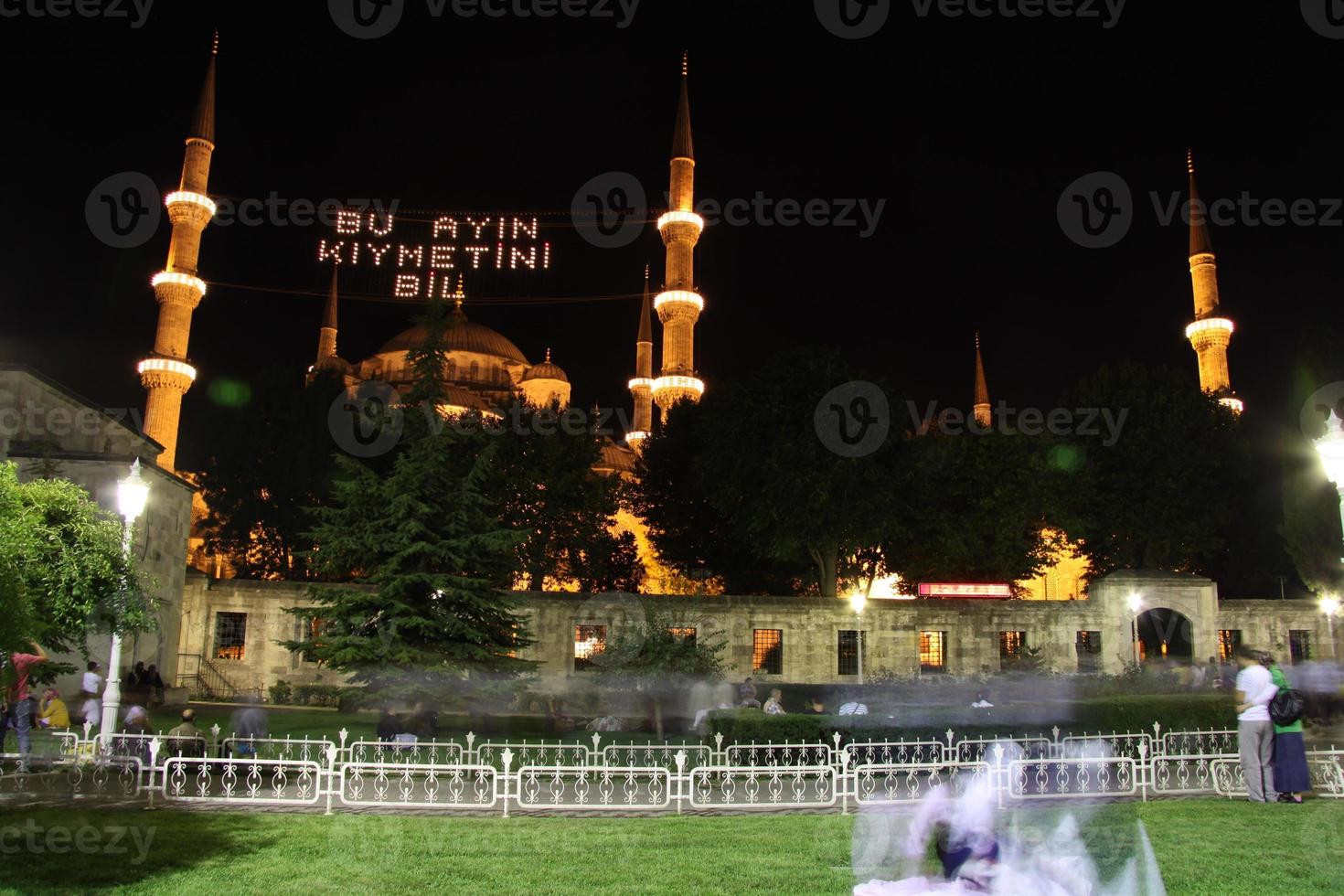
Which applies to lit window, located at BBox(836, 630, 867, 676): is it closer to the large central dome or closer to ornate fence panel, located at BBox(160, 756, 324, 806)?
ornate fence panel, located at BBox(160, 756, 324, 806)

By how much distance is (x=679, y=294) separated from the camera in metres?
41.8

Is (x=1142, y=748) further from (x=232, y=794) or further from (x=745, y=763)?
(x=232, y=794)

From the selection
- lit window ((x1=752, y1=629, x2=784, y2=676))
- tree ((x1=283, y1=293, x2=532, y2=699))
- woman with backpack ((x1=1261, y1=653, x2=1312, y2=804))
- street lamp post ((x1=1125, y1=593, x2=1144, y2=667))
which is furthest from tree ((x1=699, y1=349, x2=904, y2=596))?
woman with backpack ((x1=1261, y1=653, x2=1312, y2=804))

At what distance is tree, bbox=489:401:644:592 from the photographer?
3288 centimetres

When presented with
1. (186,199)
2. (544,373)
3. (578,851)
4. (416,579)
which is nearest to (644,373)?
(544,373)

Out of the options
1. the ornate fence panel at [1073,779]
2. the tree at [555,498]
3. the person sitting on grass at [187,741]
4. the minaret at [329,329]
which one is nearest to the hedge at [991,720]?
the ornate fence panel at [1073,779]

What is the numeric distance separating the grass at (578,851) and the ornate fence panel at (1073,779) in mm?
547

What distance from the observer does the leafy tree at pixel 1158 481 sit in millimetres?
33531

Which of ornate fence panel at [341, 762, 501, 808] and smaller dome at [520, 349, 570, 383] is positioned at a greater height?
smaller dome at [520, 349, 570, 383]

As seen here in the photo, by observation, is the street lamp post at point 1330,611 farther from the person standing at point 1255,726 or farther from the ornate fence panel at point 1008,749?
the person standing at point 1255,726

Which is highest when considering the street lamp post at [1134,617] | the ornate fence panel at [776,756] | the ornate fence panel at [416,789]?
the street lamp post at [1134,617]

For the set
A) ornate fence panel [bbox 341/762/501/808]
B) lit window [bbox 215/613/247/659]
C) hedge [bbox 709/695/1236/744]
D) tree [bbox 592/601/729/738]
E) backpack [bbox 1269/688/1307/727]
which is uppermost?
lit window [bbox 215/613/247/659]

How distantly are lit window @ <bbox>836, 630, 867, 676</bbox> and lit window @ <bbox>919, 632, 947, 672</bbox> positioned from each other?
5.71 feet

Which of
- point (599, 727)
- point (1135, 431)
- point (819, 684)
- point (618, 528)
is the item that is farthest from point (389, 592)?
point (618, 528)
